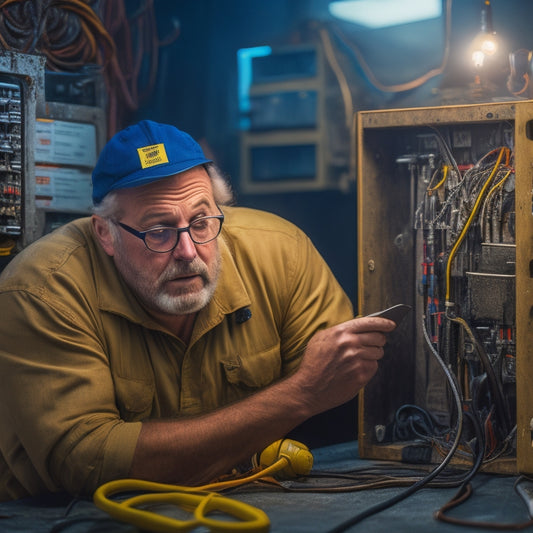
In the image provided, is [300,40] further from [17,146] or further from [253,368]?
[253,368]

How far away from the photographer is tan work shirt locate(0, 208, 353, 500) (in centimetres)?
200

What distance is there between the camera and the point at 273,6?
3475 mm

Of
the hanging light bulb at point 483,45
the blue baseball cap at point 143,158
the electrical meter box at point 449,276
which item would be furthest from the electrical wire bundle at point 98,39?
the hanging light bulb at point 483,45

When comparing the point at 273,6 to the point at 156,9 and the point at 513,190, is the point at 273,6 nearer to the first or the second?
the point at 156,9

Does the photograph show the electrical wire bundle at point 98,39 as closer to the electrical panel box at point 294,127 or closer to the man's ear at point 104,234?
the electrical panel box at point 294,127

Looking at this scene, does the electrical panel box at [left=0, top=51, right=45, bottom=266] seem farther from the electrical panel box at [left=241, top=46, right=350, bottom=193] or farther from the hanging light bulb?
the hanging light bulb

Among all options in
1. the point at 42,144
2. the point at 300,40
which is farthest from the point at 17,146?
the point at 300,40

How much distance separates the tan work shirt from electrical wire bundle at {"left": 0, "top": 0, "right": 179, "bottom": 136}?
887 millimetres

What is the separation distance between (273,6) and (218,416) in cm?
194

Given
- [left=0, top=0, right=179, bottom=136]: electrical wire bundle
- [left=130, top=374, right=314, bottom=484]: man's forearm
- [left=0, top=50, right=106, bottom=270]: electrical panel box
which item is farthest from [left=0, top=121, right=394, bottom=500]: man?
[left=0, top=0, right=179, bottom=136]: electrical wire bundle

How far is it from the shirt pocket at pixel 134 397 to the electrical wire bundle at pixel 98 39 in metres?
1.28

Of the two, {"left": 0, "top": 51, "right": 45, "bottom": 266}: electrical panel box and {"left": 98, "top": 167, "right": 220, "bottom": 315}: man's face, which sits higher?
{"left": 0, "top": 51, "right": 45, "bottom": 266}: electrical panel box

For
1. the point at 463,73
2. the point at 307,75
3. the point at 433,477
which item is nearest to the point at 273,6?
the point at 307,75

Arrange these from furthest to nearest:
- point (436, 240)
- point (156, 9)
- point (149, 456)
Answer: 1. point (156, 9)
2. point (436, 240)
3. point (149, 456)
